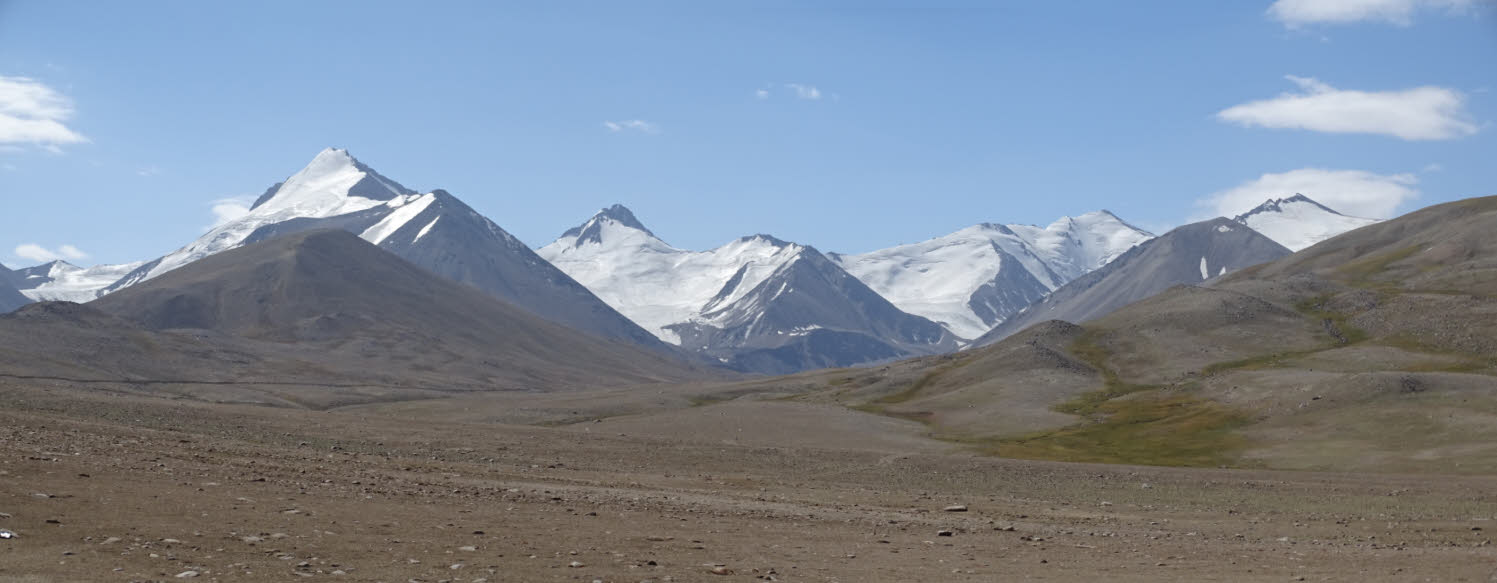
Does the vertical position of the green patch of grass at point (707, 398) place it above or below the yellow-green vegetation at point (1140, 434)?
above

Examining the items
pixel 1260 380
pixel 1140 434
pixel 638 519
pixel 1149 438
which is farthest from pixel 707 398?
pixel 638 519

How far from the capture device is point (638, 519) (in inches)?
1384

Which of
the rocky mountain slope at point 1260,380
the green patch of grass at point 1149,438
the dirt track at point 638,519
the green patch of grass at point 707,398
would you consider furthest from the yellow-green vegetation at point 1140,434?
the green patch of grass at point 707,398

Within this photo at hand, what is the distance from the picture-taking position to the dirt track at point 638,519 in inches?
989

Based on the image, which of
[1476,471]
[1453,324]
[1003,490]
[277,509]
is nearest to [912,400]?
[1453,324]

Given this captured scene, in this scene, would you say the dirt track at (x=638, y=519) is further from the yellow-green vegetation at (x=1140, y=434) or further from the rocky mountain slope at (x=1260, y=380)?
the yellow-green vegetation at (x=1140, y=434)

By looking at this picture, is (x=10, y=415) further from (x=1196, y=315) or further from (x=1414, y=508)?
(x=1196, y=315)

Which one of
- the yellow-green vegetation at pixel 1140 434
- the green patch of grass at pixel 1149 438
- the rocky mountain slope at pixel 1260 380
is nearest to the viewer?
the rocky mountain slope at pixel 1260 380

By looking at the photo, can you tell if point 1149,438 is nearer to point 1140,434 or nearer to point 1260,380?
point 1140,434

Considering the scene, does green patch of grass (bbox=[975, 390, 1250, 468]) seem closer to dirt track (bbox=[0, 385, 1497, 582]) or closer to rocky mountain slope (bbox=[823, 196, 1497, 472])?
rocky mountain slope (bbox=[823, 196, 1497, 472])

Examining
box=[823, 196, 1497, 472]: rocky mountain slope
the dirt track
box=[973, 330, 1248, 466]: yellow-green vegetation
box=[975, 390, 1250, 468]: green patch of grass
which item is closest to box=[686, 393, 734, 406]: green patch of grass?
box=[823, 196, 1497, 472]: rocky mountain slope

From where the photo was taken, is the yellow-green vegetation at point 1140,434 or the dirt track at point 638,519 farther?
the yellow-green vegetation at point 1140,434

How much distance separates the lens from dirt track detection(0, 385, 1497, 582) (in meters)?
25.1

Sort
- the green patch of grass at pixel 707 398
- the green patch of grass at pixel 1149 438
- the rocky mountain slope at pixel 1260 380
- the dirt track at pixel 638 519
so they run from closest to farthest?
1. the dirt track at pixel 638 519
2. the rocky mountain slope at pixel 1260 380
3. the green patch of grass at pixel 1149 438
4. the green patch of grass at pixel 707 398
